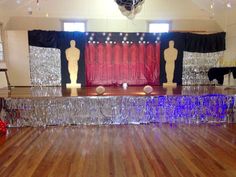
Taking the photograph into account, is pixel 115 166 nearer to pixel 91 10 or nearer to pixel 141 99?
pixel 141 99

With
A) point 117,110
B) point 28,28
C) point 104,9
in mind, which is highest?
point 104,9

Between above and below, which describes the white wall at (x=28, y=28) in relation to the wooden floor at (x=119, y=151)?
above

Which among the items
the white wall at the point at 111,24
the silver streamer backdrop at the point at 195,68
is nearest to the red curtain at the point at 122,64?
the white wall at the point at 111,24

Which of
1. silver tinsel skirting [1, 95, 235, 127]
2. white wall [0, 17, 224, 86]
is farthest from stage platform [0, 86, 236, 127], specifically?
white wall [0, 17, 224, 86]

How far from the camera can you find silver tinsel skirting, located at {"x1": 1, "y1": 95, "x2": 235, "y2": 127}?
3.86 meters

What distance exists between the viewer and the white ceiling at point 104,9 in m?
7.27

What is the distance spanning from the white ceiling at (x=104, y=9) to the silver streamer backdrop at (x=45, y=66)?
1297mm

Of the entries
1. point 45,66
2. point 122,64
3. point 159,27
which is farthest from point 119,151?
point 159,27

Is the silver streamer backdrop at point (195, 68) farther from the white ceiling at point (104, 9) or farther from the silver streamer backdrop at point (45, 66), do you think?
the silver streamer backdrop at point (45, 66)

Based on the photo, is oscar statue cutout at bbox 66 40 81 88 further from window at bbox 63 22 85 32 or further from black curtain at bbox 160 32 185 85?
black curtain at bbox 160 32 185 85

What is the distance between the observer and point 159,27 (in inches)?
306

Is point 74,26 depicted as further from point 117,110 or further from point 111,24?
point 117,110

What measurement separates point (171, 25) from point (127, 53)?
1886 millimetres

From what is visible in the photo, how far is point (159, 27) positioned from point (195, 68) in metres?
1.87
